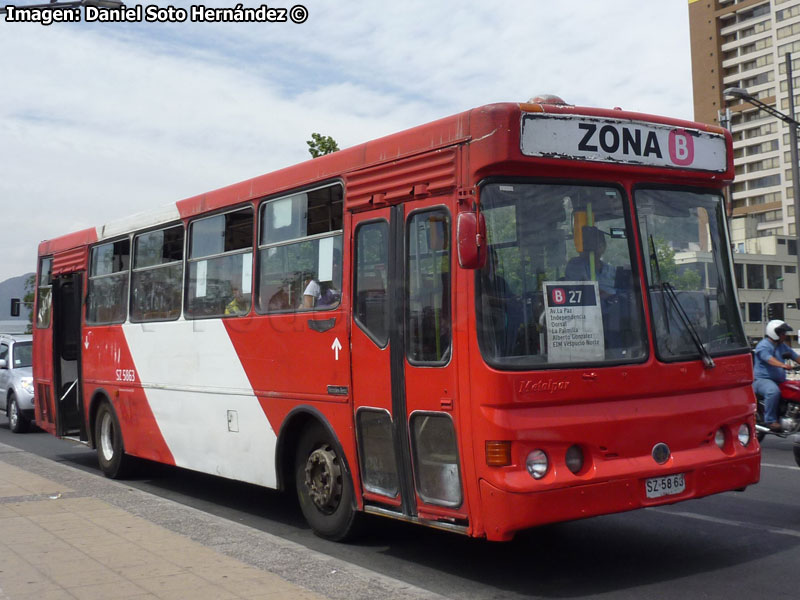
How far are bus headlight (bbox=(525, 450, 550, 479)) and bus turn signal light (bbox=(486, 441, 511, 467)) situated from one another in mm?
136

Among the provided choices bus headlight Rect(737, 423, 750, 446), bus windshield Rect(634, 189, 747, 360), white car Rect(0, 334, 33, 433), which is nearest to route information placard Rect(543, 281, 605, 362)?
bus windshield Rect(634, 189, 747, 360)

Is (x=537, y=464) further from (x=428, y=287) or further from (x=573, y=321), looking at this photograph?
(x=428, y=287)

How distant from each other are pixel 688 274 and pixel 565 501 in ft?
6.47

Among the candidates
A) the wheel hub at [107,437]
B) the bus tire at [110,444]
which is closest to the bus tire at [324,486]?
the bus tire at [110,444]

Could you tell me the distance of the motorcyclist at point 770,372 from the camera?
12406 millimetres

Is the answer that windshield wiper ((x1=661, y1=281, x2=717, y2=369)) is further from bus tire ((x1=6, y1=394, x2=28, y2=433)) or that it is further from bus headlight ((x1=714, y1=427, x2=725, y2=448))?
bus tire ((x1=6, y1=394, x2=28, y2=433))

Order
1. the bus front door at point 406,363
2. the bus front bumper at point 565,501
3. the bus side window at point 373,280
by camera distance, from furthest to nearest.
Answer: the bus side window at point 373,280 → the bus front door at point 406,363 → the bus front bumper at point 565,501

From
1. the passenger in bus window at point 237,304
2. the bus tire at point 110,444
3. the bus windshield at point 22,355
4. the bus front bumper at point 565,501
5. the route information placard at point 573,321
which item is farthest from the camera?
the bus windshield at point 22,355

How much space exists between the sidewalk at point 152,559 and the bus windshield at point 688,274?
2.51 meters

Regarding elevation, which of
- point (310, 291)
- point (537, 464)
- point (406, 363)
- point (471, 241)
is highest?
point (471, 241)

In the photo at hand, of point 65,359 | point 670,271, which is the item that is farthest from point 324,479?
point 65,359

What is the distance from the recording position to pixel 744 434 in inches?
278

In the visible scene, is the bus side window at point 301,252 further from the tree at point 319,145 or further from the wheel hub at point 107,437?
the tree at point 319,145

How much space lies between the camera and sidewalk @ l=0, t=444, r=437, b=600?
239 inches
